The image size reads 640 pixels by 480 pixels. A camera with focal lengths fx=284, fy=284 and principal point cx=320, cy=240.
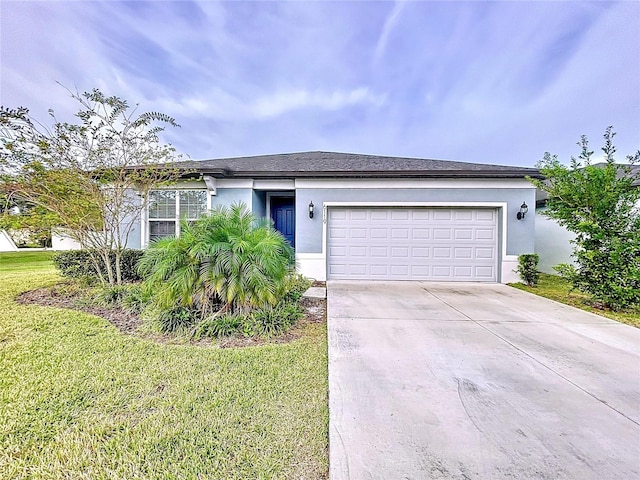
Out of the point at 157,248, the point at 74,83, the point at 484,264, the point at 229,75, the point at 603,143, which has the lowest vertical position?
the point at 484,264

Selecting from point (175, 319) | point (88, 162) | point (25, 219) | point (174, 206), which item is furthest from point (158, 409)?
point (174, 206)

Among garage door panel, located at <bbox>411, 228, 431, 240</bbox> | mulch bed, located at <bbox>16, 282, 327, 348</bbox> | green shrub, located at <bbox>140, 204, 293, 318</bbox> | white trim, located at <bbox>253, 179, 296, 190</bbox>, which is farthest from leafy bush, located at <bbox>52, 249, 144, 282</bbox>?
garage door panel, located at <bbox>411, 228, 431, 240</bbox>

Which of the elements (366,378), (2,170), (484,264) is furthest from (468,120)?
(2,170)

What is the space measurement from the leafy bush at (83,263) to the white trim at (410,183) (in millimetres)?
5033

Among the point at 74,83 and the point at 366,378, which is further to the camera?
the point at 74,83

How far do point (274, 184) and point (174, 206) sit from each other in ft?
10.2

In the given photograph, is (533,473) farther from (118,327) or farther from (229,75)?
(229,75)

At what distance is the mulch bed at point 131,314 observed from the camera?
4004mm

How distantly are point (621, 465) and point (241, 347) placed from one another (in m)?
3.60

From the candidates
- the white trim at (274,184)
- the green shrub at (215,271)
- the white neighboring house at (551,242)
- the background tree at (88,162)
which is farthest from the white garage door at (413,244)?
the background tree at (88,162)

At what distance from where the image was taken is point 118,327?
14.7 feet

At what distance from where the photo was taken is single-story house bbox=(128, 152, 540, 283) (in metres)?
8.23

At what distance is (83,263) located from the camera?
24.9ft

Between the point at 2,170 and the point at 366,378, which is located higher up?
the point at 2,170
